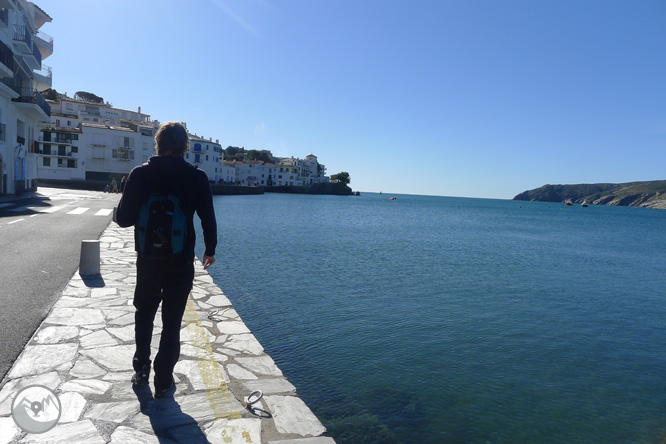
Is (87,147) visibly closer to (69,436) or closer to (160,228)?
(160,228)

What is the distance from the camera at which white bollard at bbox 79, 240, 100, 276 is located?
803 cm

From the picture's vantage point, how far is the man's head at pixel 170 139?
139 inches

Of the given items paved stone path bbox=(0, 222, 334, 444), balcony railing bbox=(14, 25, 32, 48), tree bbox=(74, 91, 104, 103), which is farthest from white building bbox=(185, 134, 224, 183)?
paved stone path bbox=(0, 222, 334, 444)

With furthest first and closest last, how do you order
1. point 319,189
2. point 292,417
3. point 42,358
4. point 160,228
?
point 319,189 → point 42,358 → point 292,417 → point 160,228

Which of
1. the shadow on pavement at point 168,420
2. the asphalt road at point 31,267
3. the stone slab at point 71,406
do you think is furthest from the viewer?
the asphalt road at point 31,267

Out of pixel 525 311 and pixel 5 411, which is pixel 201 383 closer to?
pixel 5 411

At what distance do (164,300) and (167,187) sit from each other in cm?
95

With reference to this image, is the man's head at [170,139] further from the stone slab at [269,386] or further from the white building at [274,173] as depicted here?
the white building at [274,173]

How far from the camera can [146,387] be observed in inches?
156

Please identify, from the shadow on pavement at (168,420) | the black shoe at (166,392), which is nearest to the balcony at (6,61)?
the black shoe at (166,392)

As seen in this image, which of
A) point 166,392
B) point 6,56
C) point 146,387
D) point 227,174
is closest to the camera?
point 166,392

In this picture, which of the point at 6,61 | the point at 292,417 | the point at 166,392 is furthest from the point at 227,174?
the point at 292,417

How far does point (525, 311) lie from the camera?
1269 cm

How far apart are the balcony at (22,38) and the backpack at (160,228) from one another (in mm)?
38126
